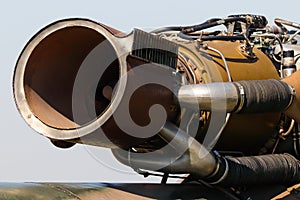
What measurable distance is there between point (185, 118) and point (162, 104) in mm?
229

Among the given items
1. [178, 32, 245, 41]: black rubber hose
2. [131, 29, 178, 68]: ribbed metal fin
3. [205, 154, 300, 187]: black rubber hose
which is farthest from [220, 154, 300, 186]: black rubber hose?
[178, 32, 245, 41]: black rubber hose

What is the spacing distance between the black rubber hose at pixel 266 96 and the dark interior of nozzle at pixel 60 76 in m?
0.77

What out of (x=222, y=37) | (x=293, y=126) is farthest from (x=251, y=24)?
(x=293, y=126)

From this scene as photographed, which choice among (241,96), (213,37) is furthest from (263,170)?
(213,37)

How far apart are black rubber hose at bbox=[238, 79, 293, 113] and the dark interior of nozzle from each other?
774 mm

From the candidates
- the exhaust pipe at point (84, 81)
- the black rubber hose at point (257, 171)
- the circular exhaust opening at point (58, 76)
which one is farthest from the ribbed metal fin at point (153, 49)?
the black rubber hose at point (257, 171)

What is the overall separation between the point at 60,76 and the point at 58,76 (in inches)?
0.5

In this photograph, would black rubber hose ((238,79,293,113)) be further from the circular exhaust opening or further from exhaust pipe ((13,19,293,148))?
the circular exhaust opening

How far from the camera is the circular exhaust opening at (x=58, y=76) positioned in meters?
4.51

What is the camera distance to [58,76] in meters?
4.73

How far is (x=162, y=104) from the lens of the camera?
14.8ft

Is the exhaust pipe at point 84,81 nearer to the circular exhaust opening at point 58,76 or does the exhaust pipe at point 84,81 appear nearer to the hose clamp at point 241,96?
the circular exhaust opening at point 58,76

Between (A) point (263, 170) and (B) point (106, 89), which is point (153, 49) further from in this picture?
(A) point (263, 170)

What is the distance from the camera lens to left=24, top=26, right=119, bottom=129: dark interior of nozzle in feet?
14.9
